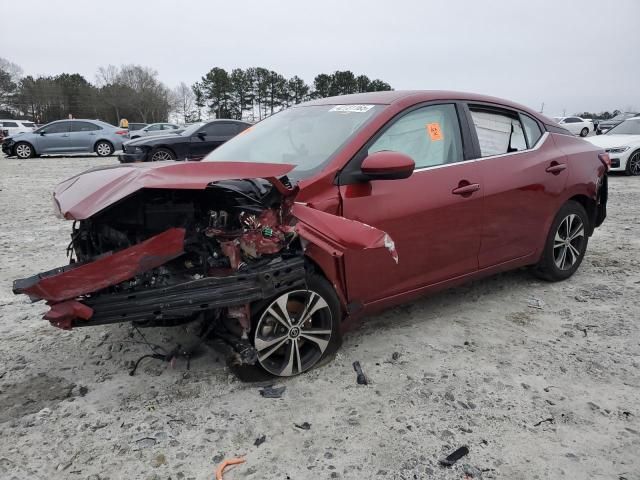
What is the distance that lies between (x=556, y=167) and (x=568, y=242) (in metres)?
0.74

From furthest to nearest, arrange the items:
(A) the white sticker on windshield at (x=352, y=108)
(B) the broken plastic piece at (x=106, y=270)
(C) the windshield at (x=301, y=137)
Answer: (A) the white sticker on windshield at (x=352, y=108) → (C) the windshield at (x=301, y=137) → (B) the broken plastic piece at (x=106, y=270)

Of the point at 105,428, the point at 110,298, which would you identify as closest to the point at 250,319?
the point at 110,298

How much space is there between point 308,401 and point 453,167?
1.85m

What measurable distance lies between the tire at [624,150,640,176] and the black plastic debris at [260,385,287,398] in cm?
1233

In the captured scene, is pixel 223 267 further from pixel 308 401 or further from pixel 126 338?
pixel 126 338

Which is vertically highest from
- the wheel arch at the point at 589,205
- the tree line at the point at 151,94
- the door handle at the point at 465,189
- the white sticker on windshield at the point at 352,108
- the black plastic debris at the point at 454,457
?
the tree line at the point at 151,94

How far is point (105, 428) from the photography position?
2.40 meters

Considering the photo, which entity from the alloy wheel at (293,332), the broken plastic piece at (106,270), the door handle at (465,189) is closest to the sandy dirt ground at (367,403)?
the alloy wheel at (293,332)

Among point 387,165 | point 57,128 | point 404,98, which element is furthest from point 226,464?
point 57,128

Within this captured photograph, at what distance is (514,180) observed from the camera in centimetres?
374

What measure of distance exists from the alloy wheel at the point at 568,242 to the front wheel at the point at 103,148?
17.7m

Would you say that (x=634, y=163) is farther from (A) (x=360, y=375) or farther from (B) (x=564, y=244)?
(A) (x=360, y=375)

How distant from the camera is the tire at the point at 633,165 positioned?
1197 cm

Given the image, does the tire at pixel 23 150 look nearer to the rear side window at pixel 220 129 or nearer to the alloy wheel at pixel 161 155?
the alloy wheel at pixel 161 155
